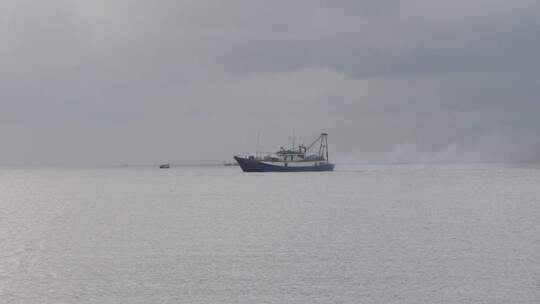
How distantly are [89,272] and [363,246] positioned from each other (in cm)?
1909

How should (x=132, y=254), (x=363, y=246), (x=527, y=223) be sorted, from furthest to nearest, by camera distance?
(x=527, y=223) → (x=363, y=246) → (x=132, y=254)

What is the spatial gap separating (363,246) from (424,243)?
4.62m

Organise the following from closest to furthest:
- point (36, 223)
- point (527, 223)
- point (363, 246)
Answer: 1. point (363, 246)
2. point (527, 223)
3. point (36, 223)

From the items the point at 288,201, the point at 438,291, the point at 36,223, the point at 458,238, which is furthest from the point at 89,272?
the point at 288,201

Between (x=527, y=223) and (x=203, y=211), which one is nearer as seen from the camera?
(x=527, y=223)

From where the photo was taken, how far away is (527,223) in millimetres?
66250

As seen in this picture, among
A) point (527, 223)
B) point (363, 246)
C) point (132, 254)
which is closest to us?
point (132, 254)

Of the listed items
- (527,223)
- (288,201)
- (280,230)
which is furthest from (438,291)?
(288,201)

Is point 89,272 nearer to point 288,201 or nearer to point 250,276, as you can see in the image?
point 250,276

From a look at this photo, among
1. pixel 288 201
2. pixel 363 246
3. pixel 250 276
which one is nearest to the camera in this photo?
pixel 250 276

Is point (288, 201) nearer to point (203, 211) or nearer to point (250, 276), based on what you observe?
point (203, 211)

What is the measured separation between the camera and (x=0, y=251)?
47.7 metres

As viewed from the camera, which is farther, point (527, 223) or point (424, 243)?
point (527, 223)

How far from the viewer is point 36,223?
71688 millimetres
